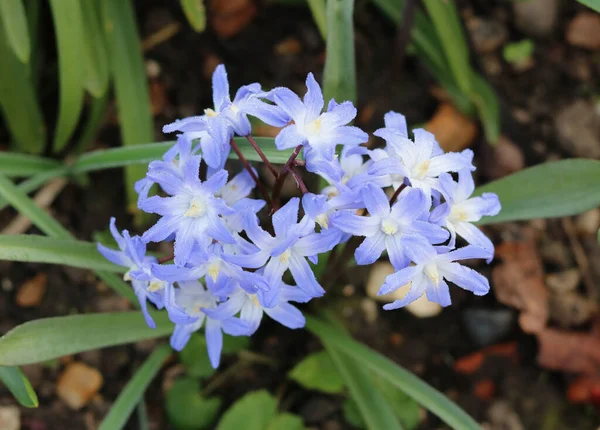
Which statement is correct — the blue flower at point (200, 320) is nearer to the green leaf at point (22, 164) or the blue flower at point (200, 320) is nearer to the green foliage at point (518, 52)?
the green leaf at point (22, 164)

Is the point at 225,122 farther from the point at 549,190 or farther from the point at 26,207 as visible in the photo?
the point at 549,190

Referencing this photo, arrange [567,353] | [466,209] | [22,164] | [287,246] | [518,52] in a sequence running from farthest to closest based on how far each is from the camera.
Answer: [518,52] < [567,353] < [22,164] < [466,209] < [287,246]

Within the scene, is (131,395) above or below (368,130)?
below

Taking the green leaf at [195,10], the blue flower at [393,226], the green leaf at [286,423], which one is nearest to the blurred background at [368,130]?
the green leaf at [195,10]

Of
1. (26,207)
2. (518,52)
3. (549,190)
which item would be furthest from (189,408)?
(518,52)

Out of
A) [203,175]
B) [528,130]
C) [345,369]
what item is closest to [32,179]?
[203,175]

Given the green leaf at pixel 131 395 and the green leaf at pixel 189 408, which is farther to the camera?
the green leaf at pixel 189 408

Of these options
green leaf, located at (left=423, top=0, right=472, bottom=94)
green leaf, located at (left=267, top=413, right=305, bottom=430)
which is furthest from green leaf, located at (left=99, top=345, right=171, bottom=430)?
green leaf, located at (left=423, top=0, right=472, bottom=94)

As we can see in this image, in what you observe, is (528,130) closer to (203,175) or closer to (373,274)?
(373,274)
